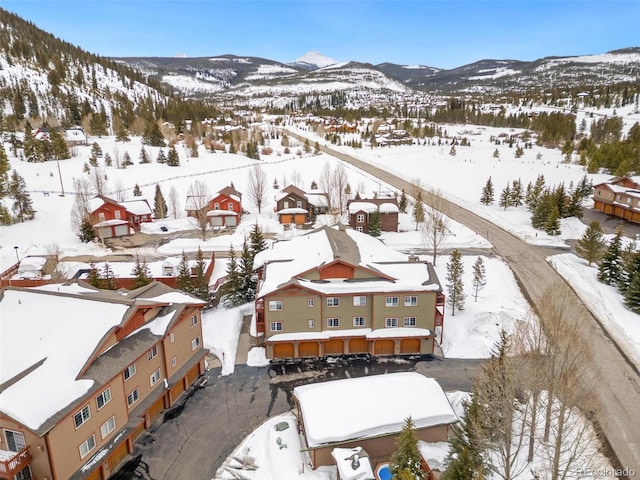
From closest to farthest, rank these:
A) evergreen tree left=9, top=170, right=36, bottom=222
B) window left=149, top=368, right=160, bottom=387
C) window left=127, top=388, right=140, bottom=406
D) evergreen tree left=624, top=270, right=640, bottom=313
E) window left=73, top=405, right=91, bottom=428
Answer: window left=73, top=405, right=91, bottom=428 → window left=127, top=388, right=140, bottom=406 → window left=149, top=368, right=160, bottom=387 → evergreen tree left=624, top=270, right=640, bottom=313 → evergreen tree left=9, top=170, right=36, bottom=222

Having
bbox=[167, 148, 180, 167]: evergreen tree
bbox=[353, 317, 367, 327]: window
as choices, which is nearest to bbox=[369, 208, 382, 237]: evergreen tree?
bbox=[353, 317, 367, 327]: window

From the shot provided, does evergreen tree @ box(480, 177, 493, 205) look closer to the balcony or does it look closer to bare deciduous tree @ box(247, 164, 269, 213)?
bare deciduous tree @ box(247, 164, 269, 213)

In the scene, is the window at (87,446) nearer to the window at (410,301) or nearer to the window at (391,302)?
the window at (391,302)

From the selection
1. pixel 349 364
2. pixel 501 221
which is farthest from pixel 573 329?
pixel 501 221

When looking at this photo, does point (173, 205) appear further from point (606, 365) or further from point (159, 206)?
point (606, 365)

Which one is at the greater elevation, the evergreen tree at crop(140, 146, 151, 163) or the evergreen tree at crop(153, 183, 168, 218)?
the evergreen tree at crop(140, 146, 151, 163)

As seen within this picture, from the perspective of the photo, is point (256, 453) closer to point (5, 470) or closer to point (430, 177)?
point (5, 470)

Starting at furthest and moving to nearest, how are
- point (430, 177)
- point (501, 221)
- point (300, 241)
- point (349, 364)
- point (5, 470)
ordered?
point (430, 177) → point (501, 221) → point (300, 241) → point (349, 364) → point (5, 470)
